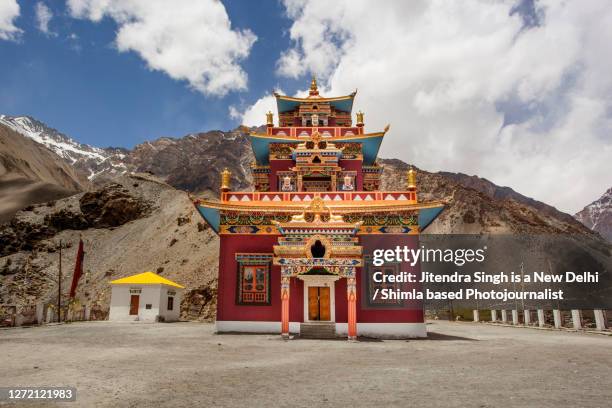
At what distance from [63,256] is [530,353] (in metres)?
71.4

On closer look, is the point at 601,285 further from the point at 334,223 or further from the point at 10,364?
the point at 10,364

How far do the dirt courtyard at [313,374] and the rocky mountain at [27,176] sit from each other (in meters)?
96.1

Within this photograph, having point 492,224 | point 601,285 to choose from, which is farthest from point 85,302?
point 492,224

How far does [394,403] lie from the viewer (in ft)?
23.1

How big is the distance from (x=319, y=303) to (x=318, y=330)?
51.7 inches

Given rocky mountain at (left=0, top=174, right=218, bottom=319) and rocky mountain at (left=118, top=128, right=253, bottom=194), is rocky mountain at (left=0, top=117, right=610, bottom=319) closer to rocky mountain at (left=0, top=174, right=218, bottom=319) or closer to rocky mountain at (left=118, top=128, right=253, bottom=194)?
rocky mountain at (left=0, top=174, right=218, bottom=319)

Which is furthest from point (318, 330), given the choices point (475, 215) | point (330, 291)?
point (475, 215)

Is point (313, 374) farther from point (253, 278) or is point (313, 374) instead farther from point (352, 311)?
point (253, 278)

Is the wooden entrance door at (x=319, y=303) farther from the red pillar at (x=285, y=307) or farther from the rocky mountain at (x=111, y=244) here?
the rocky mountain at (x=111, y=244)

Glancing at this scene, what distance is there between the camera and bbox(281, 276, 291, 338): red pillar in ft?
61.0

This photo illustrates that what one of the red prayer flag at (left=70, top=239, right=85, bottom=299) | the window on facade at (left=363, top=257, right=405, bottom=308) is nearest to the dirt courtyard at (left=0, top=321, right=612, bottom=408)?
the window on facade at (left=363, top=257, right=405, bottom=308)

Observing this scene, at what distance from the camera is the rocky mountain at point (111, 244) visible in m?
58.4

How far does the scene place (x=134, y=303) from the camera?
36.2 meters

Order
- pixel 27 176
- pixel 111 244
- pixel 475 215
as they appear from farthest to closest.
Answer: pixel 27 176
pixel 475 215
pixel 111 244
